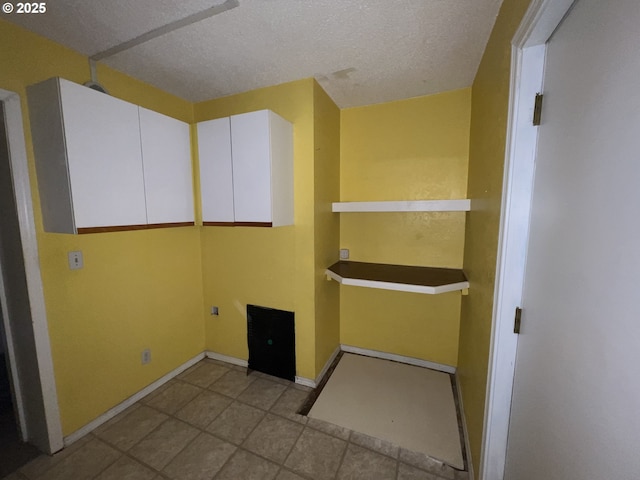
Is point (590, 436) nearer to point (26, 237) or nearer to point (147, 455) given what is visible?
point (147, 455)

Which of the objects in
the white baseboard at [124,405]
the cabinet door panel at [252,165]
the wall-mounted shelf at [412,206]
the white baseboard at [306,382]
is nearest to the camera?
the white baseboard at [124,405]

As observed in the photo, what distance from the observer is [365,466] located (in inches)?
55.7

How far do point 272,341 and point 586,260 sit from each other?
82.9 inches

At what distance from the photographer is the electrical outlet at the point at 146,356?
1.95 meters

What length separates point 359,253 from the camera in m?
2.46

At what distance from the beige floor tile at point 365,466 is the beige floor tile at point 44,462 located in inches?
65.5

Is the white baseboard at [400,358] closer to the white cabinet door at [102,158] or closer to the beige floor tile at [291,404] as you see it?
the beige floor tile at [291,404]

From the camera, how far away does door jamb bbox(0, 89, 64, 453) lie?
129cm

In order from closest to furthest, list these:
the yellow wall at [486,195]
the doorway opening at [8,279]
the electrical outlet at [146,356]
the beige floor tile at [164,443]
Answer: the yellow wall at [486,195], the doorway opening at [8,279], the beige floor tile at [164,443], the electrical outlet at [146,356]

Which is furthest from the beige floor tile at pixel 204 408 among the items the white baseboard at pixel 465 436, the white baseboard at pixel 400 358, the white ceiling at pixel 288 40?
the white ceiling at pixel 288 40

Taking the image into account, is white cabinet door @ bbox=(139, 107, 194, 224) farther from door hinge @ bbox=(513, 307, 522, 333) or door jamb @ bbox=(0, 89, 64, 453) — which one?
door hinge @ bbox=(513, 307, 522, 333)

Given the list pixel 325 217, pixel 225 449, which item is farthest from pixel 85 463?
pixel 325 217

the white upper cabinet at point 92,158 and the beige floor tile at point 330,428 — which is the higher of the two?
the white upper cabinet at point 92,158

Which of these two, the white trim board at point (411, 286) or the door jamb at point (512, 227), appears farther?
the white trim board at point (411, 286)
